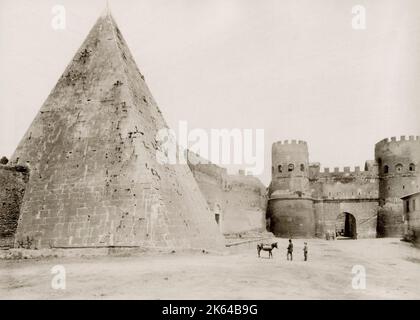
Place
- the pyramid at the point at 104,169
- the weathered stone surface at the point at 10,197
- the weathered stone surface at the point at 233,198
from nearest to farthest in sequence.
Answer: the pyramid at the point at 104,169 < the weathered stone surface at the point at 10,197 < the weathered stone surface at the point at 233,198

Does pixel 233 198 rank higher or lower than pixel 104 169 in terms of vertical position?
higher

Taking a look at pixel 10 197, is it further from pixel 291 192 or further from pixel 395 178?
pixel 395 178

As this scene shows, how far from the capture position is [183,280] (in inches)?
269

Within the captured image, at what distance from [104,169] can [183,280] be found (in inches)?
197

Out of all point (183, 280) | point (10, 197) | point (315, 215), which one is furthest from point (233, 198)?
point (183, 280)

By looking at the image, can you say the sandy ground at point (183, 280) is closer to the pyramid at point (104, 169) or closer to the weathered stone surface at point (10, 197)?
the pyramid at point (104, 169)

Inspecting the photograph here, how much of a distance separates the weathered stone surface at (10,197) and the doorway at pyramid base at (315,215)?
20.7 m

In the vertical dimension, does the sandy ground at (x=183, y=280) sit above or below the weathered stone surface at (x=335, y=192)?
below

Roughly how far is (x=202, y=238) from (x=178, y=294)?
6227mm

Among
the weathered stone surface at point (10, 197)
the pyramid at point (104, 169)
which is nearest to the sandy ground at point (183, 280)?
the pyramid at point (104, 169)

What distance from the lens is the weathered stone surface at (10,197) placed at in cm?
1115

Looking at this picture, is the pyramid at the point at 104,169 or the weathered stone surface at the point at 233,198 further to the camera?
the weathered stone surface at the point at 233,198

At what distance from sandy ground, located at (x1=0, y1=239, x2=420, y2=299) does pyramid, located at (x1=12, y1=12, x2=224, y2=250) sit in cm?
87
